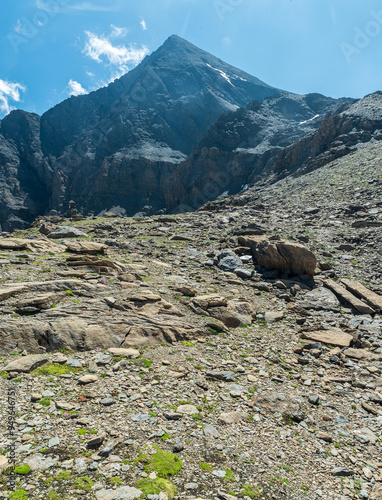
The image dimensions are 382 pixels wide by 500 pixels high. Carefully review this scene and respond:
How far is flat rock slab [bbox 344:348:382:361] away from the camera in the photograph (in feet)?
34.2

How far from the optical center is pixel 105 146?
523 feet

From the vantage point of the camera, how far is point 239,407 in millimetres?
7211

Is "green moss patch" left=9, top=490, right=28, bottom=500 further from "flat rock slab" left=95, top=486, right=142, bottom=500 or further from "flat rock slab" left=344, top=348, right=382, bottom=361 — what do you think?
"flat rock slab" left=344, top=348, right=382, bottom=361

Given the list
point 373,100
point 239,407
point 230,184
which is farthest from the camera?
point 230,184

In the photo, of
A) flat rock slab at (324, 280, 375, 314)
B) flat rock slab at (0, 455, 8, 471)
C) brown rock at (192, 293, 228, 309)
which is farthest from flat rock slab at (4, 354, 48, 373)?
flat rock slab at (324, 280, 375, 314)

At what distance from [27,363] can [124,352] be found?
254cm

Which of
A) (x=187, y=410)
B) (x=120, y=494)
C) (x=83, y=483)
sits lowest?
(x=187, y=410)

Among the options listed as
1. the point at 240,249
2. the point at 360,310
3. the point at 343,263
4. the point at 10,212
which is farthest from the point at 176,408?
the point at 10,212

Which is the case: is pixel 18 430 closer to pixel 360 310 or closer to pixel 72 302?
pixel 72 302

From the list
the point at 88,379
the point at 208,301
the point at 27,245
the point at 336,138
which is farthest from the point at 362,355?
the point at 336,138

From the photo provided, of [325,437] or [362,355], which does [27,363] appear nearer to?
[325,437]

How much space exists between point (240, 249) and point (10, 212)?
14767 cm

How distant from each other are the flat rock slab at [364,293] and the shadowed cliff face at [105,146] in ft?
376

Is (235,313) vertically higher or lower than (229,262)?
lower
